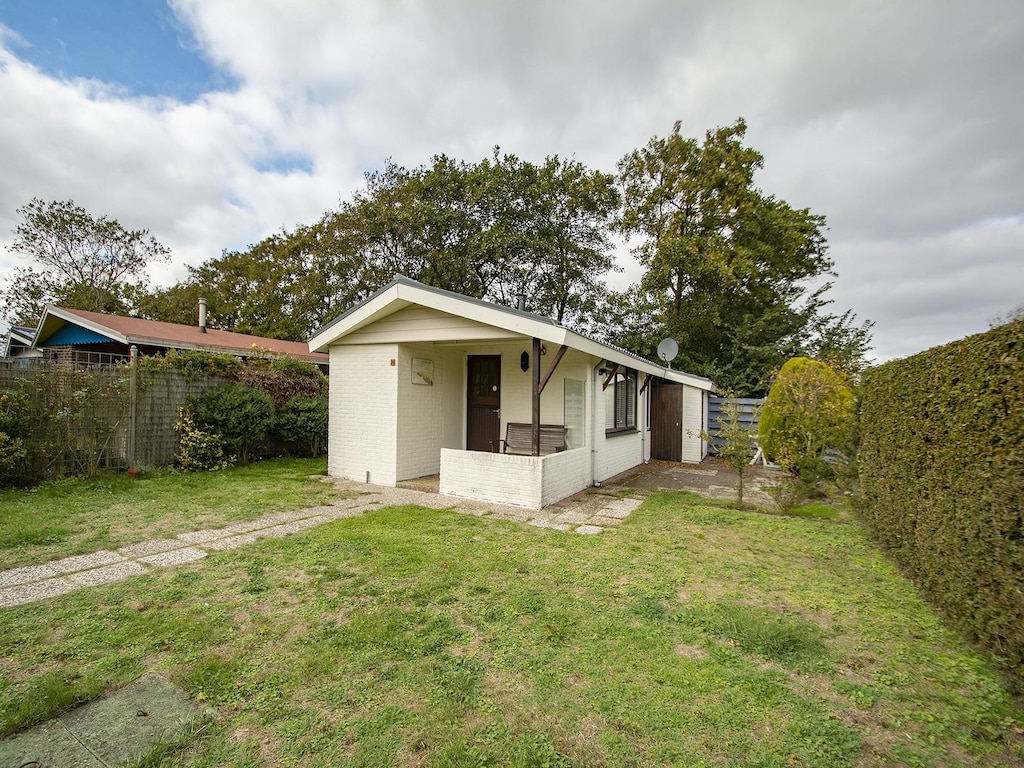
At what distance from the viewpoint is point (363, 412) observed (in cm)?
832

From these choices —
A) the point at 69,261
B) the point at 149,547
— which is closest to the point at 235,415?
the point at 149,547

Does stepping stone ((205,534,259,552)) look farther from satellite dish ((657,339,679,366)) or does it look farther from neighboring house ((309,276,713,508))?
satellite dish ((657,339,679,366))

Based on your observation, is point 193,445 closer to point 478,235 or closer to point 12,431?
point 12,431

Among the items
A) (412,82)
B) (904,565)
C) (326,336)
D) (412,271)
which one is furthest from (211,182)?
(904,565)

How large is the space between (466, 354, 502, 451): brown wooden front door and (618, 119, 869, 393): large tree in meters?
9.16

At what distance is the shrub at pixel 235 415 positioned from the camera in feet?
29.6

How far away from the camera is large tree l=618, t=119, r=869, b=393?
50.4ft

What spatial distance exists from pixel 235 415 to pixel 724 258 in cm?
1464

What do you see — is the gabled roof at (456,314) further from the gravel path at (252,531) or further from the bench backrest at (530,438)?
the gravel path at (252,531)

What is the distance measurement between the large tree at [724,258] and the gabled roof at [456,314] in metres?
8.71

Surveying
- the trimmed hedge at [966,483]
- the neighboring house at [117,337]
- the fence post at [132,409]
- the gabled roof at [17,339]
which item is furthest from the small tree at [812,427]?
the gabled roof at [17,339]

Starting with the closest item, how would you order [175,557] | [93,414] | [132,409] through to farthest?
[175,557] → [93,414] → [132,409]

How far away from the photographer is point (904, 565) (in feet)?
13.7

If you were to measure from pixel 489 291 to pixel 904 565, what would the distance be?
1700cm
